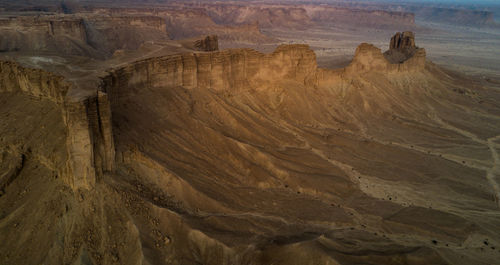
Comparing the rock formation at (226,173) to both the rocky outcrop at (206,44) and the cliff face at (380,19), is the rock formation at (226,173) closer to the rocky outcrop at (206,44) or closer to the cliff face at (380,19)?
the rocky outcrop at (206,44)

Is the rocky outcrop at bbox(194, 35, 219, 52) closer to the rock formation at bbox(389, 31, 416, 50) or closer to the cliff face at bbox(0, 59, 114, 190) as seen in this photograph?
the cliff face at bbox(0, 59, 114, 190)

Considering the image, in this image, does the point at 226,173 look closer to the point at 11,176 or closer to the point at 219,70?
the point at 11,176

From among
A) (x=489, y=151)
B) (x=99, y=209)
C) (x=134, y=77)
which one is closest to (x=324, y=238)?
(x=99, y=209)

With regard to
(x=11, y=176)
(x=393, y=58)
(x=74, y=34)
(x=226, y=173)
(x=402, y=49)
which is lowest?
(x=226, y=173)

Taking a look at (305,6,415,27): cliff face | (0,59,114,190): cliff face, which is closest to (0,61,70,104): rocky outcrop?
(0,59,114,190): cliff face

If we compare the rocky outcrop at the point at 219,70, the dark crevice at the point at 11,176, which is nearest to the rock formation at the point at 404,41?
the rocky outcrop at the point at 219,70

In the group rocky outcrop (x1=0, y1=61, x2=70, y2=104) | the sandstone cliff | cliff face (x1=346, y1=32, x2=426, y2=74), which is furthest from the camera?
the sandstone cliff

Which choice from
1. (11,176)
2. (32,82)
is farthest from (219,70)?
(11,176)

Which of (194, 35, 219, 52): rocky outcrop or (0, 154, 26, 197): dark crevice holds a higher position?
(194, 35, 219, 52): rocky outcrop

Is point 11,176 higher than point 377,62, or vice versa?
point 377,62
